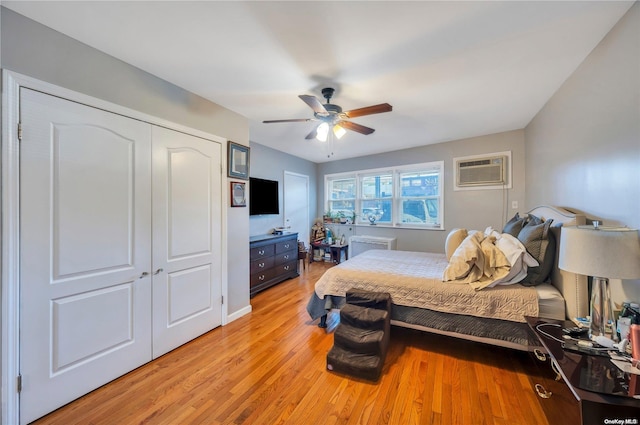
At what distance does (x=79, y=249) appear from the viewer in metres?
1.68

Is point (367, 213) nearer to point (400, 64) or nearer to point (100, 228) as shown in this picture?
point (400, 64)

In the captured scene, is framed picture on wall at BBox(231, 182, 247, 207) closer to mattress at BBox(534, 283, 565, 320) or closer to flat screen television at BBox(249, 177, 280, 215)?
flat screen television at BBox(249, 177, 280, 215)

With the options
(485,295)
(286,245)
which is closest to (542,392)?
(485,295)

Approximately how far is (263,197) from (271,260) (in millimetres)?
1140

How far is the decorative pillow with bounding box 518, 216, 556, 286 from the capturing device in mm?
2027

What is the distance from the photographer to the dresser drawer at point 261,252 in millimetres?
3593

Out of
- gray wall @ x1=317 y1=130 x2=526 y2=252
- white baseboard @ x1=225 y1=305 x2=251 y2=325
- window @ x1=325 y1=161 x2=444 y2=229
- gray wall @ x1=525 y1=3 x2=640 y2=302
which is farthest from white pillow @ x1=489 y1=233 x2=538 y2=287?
white baseboard @ x1=225 y1=305 x2=251 y2=325

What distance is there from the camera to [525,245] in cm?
209

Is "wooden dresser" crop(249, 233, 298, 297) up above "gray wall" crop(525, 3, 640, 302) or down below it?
below

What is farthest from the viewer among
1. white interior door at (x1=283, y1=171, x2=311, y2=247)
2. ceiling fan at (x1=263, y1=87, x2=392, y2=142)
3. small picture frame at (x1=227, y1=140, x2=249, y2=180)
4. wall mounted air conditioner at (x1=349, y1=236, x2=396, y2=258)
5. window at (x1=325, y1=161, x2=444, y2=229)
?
white interior door at (x1=283, y1=171, x2=311, y2=247)

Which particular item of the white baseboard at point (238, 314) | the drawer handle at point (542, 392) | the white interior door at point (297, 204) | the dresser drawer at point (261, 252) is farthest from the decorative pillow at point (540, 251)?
the white interior door at point (297, 204)

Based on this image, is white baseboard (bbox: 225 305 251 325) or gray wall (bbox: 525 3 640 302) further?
white baseboard (bbox: 225 305 251 325)

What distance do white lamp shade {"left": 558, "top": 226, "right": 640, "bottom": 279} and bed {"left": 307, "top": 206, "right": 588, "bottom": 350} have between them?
0.64m

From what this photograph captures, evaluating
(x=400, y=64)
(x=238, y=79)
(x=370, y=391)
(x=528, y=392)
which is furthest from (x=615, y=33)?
(x=370, y=391)
